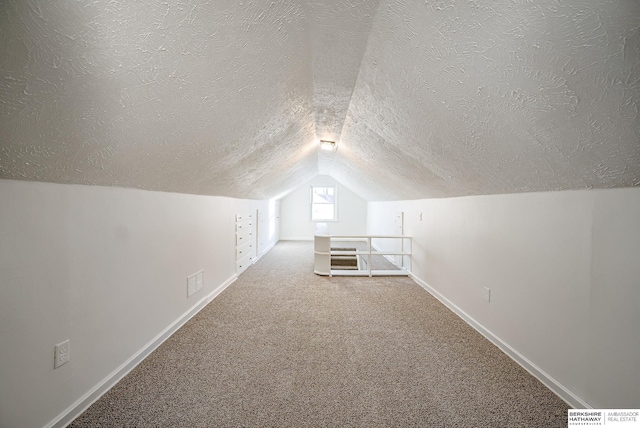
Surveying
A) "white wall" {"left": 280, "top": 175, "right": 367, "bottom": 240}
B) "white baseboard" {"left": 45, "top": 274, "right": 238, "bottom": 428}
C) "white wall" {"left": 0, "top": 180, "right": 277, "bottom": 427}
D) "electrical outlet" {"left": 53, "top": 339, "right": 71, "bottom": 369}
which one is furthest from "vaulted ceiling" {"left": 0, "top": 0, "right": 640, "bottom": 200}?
"white wall" {"left": 280, "top": 175, "right": 367, "bottom": 240}

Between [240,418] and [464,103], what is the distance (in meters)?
2.01

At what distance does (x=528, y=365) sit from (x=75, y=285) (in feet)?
9.16

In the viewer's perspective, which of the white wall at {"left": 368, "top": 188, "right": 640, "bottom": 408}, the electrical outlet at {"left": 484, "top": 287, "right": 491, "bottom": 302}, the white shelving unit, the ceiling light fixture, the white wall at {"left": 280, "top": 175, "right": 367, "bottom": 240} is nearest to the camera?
the white wall at {"left": 368, "top": 188, "right": 640, "bottom": 408}

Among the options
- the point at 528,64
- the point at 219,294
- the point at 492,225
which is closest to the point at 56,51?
the point at 528,64

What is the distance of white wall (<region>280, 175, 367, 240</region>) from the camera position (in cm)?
908

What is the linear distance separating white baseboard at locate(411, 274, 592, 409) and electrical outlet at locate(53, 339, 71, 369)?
8.78ft

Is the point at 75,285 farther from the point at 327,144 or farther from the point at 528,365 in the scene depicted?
the point at 327,144

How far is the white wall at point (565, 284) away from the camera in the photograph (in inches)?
52.4

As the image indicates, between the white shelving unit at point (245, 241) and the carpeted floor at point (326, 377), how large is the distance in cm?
143

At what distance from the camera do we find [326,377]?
6.09 ft

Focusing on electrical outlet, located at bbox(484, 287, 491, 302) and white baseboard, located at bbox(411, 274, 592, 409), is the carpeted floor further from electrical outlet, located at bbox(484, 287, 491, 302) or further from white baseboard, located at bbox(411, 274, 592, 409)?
electrical outlet, located at bbox(484, 287, 491, 302)

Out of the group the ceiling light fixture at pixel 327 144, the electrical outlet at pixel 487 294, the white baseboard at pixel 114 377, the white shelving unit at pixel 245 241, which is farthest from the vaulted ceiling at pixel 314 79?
the white shelving unit at pixel 245 241

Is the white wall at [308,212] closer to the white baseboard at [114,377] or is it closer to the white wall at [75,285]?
the white baseboard at [114,377]

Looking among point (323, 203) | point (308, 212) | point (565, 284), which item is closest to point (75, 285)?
point (565, 284)
